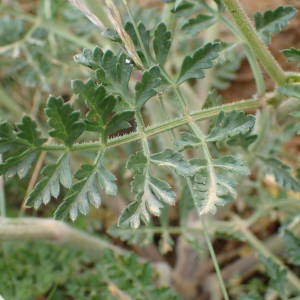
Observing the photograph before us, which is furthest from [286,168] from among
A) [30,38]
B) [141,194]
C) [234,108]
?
[30,38]

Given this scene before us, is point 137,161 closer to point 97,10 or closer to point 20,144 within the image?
point 20,144

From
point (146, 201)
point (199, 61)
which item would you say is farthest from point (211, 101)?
point (146, 201)

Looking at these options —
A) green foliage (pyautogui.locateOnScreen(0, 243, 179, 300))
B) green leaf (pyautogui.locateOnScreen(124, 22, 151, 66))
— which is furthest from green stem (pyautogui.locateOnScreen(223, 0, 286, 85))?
green foliage (pyautogui.locateOnScreen(0, 243, 179, 300))

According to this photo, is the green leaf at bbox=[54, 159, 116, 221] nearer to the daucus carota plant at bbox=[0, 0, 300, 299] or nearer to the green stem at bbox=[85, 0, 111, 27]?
the daucus carota plant at bbox=[0, 0, 300, 299]

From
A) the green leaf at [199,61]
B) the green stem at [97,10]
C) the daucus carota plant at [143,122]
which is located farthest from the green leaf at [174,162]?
the green stem at [97,10]

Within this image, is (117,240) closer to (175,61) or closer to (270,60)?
(175,61)
